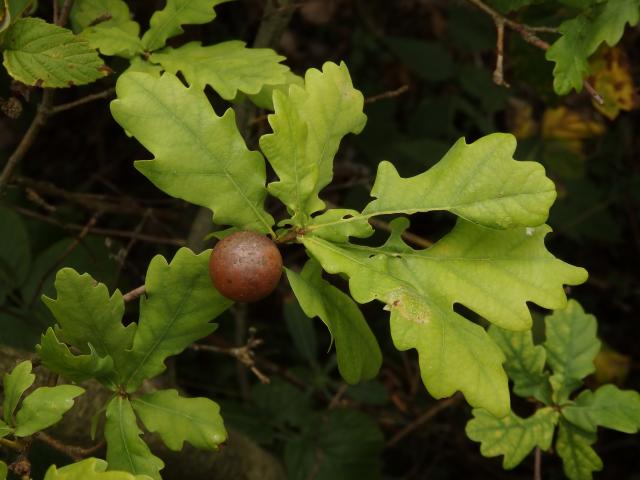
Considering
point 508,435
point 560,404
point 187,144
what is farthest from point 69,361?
point 560,404

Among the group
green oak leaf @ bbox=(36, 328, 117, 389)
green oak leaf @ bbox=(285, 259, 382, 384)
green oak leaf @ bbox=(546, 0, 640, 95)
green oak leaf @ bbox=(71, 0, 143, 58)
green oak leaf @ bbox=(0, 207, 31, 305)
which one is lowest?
green oak leaf @ bbox=(0, 207, 31, 305)

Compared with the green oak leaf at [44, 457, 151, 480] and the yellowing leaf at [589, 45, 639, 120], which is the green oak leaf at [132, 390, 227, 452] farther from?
the yellowing leaf at [589, 45, 639, 120]

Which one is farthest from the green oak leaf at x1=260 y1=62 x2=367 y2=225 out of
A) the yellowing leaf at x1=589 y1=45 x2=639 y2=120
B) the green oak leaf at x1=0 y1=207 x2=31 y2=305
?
the green oak leaf at x1=0 y1=207 x2=31 y2=305

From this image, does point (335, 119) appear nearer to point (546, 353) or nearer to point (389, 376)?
point (546, 353)

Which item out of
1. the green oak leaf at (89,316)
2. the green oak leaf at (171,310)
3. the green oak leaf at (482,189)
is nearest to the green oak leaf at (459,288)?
the green oak leaf at (482,189)

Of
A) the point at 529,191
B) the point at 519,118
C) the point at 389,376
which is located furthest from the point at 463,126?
the point at 529,191

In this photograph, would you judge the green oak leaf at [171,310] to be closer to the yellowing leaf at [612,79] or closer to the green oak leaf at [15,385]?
the green oak leaf at [15,385]
